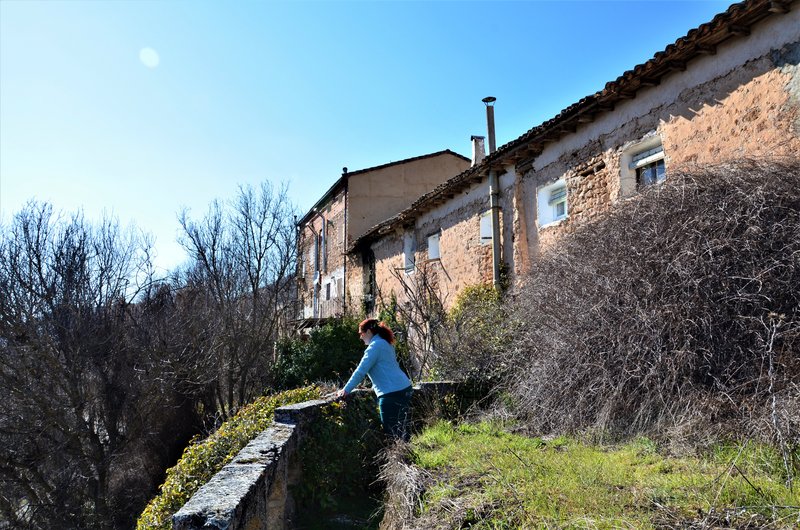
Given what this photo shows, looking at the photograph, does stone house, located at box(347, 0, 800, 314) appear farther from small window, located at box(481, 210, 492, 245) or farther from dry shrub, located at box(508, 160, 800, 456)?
dry shrub, located at box(508, 160, 800, 456)

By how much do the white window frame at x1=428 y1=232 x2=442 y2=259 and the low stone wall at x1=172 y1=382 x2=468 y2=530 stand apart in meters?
8.26

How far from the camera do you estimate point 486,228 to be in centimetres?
1219

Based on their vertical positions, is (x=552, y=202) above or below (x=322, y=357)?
above

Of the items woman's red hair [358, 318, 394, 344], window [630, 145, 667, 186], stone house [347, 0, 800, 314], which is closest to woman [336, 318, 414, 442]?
woman's red hair [358, 318, 394, 344]

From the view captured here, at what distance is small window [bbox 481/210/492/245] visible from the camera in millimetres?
12041

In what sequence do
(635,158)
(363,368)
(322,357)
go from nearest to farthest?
(363,368) → (635,158) → (322,357)

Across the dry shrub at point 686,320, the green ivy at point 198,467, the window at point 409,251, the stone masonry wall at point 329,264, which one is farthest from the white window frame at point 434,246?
the dry shrub at point 686,320

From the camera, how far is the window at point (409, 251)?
1633 centimetres

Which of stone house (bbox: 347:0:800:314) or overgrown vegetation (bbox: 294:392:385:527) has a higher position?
stone house (bbox: 347:0:800:314)

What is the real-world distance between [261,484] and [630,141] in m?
6.95

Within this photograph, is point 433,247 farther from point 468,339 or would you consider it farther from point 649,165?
point 649,165

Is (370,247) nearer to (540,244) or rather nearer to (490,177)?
(490,177)

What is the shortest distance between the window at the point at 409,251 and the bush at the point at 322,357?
3264 millimetres

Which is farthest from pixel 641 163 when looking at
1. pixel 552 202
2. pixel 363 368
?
pixel 363 368
